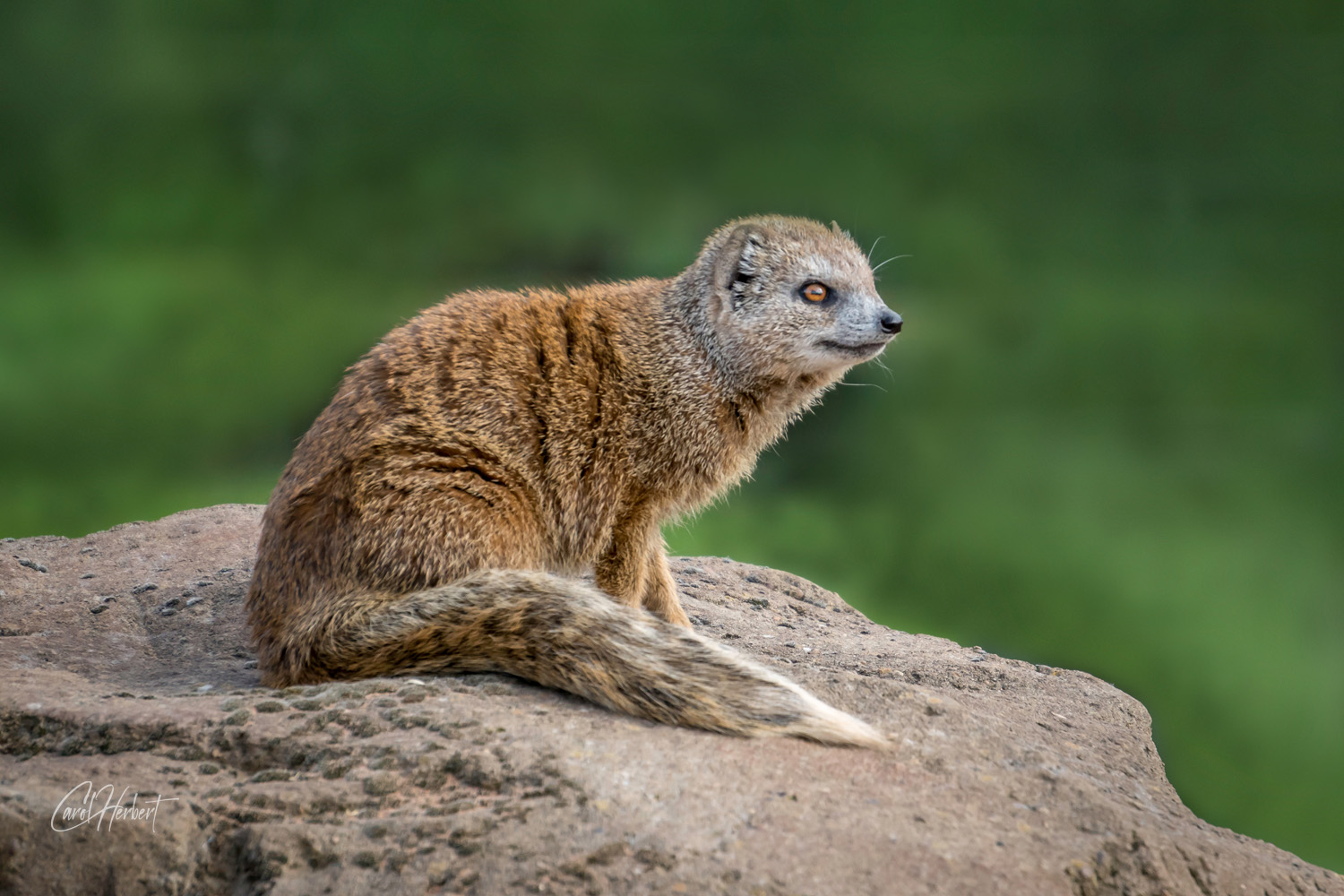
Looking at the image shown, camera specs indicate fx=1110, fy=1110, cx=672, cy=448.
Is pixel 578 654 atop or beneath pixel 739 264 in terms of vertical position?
beneath

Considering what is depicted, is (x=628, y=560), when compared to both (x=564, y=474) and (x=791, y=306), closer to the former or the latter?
(x=564, y=474)

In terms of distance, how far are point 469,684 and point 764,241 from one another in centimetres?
191

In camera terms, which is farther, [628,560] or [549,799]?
[628,560]

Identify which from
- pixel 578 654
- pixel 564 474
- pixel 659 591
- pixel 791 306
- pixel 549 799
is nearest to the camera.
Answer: pixel 549 799

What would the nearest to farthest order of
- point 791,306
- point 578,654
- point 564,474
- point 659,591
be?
1. point 578,654
2. point 564,474
3. point 791,306
4. point 659,591

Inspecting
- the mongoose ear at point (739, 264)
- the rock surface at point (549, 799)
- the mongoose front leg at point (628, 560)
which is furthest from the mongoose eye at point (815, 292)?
the rock surface at point (549, 799)

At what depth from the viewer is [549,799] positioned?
95.4 inches

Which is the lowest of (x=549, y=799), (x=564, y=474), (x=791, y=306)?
(x=549, y=799)

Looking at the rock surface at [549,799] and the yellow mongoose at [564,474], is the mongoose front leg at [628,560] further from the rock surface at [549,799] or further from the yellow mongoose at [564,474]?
the rock surface at [549,799]

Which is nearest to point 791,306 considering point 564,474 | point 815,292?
point 815,292

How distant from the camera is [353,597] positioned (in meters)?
3.14

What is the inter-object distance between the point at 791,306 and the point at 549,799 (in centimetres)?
205

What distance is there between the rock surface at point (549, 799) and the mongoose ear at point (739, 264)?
139cm

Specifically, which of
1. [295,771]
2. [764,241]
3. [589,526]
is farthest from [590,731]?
[764,241]
